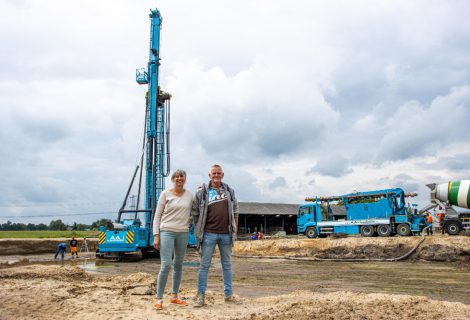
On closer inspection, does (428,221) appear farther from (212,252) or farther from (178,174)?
(178,174)

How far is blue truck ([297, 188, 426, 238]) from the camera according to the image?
21094 millimetres

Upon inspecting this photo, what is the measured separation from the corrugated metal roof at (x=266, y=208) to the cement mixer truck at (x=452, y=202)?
62.6ft

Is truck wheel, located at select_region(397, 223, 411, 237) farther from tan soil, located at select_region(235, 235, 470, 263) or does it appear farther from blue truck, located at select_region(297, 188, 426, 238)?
tan soil, located at select_region(235, 235, 470, 263)

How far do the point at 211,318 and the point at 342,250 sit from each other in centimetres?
1570

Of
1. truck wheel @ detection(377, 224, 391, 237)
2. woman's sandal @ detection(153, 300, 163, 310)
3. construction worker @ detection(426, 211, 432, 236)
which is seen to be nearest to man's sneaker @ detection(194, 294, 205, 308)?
woman's sandal @ detection(153, 300, 163, 310)

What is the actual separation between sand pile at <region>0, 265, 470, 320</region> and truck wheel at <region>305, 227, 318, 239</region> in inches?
727

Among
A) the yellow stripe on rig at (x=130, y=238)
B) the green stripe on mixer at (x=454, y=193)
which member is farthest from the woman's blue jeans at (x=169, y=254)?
the green stripe on mixer at (x=454, y=193)

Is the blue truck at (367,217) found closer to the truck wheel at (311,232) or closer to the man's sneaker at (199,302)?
the truck wheel at (311,232)

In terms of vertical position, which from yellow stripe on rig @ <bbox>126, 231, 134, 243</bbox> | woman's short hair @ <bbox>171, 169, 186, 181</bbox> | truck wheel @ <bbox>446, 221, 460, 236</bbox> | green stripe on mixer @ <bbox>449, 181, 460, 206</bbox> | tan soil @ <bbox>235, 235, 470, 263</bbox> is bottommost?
tan soil @ <bbox>235, 235, 470, 263</bbox>

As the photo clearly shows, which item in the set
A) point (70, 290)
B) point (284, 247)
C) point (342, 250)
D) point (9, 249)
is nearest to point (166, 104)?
point (284, 247)

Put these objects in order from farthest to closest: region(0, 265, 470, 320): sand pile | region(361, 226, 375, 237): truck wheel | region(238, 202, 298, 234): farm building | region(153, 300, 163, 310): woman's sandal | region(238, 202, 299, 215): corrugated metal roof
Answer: region(238, 202, 298, 234): farm building, region(238, 202, 299, 215): corrugated metal roof, region(361, 226, 375, 237): truck wheel, region(153, 300, 163, 310): woman's sandal, region(0, 265, 470, 320): sand pile

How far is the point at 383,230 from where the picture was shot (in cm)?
2131

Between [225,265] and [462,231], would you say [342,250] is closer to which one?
[462,231]

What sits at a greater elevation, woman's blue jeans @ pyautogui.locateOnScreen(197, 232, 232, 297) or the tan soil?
woman's blue jeans @ pyautogui.locateOnScreen(197, 232, 232, 297)
